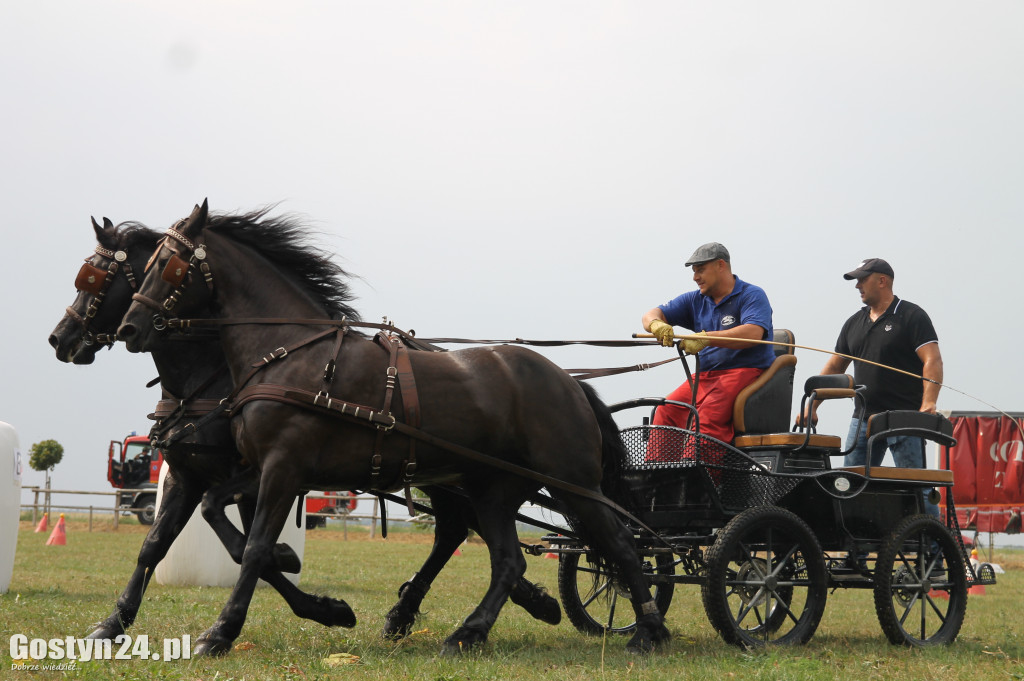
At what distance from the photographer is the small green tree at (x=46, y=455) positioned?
3488 cm

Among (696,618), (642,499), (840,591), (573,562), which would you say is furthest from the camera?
(840,591)

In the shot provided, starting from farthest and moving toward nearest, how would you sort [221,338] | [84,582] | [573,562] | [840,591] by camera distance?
[840,591] → [84,582] → [573,562] → [221,338]

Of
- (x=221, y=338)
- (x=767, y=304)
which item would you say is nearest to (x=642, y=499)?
(x=767, y=304)

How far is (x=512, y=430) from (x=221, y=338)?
5.68 ft

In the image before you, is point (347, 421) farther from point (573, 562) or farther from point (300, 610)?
point (573, 562)

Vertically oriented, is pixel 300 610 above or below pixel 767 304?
below

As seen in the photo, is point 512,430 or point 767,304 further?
point 767,304

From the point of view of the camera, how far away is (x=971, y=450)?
742 inches

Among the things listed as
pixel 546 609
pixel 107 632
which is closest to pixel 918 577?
pixel 546 609

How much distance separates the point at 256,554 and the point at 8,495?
4.46 meters

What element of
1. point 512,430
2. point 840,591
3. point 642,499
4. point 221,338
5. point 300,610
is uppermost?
point 221,338

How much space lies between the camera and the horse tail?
6.36m

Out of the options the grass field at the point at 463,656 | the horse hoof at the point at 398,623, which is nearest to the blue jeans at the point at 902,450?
the grass field at the point at 463,656

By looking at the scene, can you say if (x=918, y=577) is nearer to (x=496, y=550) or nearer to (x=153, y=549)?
(x=496, y=550)
